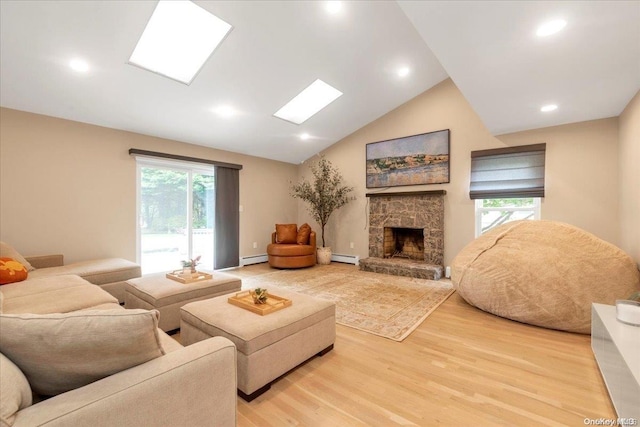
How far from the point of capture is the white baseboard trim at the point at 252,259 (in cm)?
598

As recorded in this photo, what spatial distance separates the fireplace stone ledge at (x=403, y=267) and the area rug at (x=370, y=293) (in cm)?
14

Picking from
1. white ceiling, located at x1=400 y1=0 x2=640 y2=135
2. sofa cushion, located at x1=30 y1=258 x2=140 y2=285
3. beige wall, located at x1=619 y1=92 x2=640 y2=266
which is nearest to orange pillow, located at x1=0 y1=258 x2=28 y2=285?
sofa cushion, located at x1=30 y1=258 x2=140 y2=285

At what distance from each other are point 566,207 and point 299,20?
4.43 m

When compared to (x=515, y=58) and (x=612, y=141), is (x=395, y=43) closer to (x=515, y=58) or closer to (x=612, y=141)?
(x=515, y=58)

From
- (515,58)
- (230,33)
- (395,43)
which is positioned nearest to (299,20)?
(230,33)

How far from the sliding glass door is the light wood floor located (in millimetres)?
3561

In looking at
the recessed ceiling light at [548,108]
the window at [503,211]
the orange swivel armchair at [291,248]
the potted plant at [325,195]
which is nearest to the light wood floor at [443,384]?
the window at [503,211]

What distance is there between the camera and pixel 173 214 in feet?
16.5

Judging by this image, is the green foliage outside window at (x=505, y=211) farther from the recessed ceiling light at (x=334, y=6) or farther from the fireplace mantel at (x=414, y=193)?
the recessed ceiling light at (x=334, y=6)

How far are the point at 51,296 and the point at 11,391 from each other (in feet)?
6.33

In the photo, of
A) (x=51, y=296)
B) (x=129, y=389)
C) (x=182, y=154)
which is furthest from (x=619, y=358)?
(x=182, y=154)

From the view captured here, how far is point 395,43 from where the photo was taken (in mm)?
3697

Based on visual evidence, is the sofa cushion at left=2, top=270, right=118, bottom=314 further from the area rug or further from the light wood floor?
the area rug

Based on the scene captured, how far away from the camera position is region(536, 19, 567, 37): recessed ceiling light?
7.08ft
